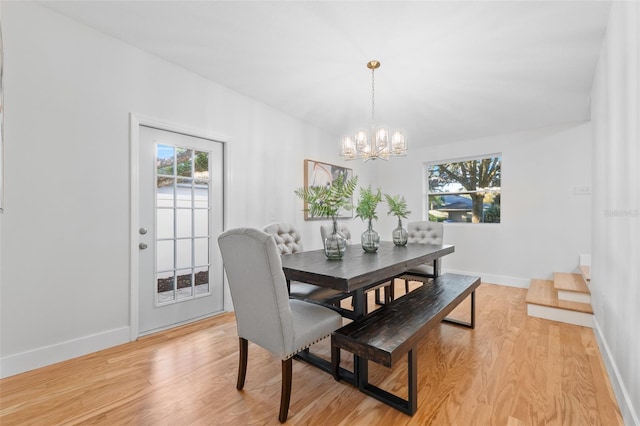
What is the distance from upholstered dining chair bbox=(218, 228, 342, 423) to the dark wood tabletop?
0.25 metres

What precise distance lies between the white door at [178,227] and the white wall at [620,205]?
3.27 meters

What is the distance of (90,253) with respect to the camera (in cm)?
224

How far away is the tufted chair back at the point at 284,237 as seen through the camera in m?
2.74

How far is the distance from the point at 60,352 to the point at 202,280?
119 centimetres

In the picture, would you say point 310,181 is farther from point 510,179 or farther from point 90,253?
point 510,179

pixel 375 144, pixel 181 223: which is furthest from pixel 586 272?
pixel 181 223

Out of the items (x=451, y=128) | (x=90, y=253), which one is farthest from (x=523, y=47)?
(x=90, y=253)

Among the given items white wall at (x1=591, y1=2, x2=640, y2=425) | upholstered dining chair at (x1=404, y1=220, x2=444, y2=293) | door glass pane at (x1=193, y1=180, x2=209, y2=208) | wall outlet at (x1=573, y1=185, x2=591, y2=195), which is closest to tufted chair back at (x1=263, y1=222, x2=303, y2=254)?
door glass pane at (x1=193, y1=180, x2=209, y2=208)

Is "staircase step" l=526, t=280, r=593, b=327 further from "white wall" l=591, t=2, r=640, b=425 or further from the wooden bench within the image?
the wooden bench

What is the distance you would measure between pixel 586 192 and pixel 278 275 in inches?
182

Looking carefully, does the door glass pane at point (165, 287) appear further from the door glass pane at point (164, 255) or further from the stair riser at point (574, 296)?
the stair riser at point (574, 296)

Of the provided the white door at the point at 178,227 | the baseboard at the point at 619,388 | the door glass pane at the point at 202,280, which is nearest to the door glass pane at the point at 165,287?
the white door at the point at 178,227

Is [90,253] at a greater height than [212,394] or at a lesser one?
greater

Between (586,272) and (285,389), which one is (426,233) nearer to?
(586,272)
